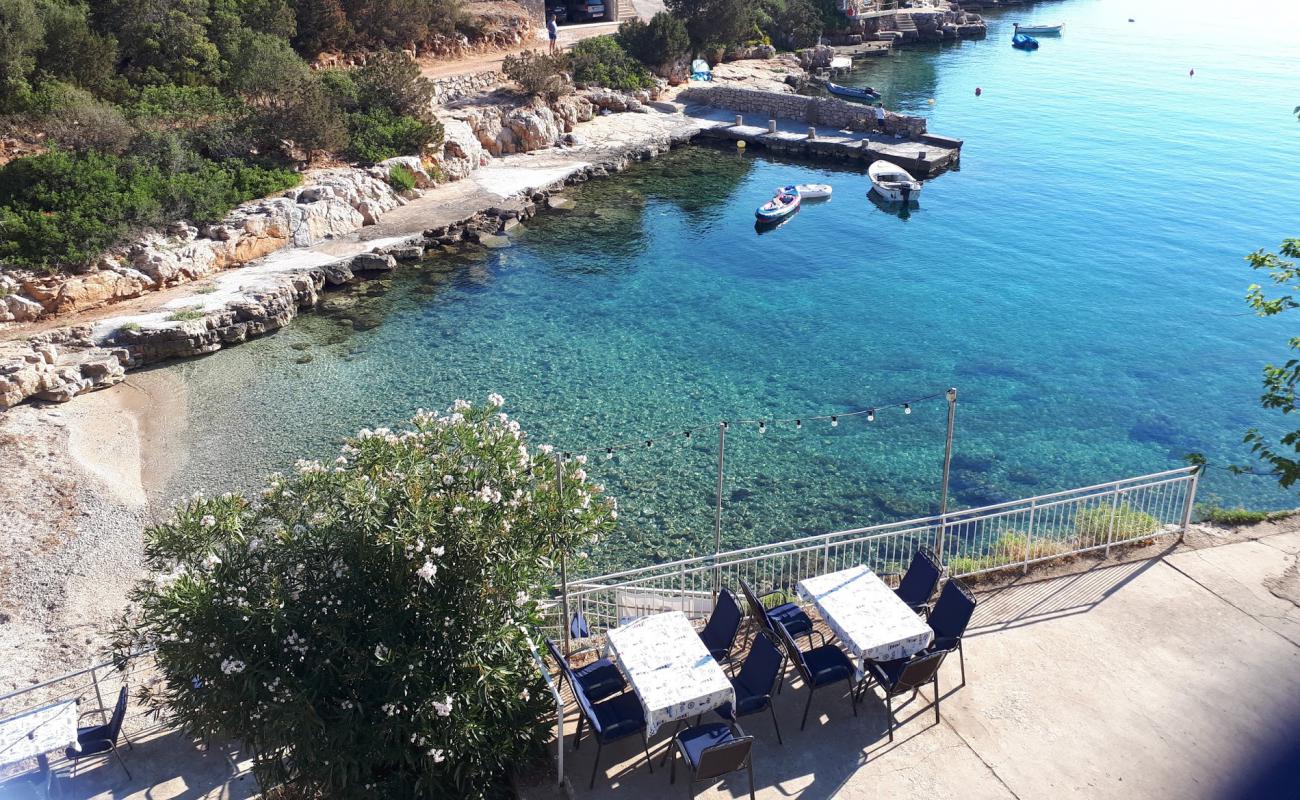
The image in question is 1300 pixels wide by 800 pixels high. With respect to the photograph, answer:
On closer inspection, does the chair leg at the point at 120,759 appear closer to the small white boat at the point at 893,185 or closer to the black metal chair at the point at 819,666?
the black metal chair at the point at 819,666

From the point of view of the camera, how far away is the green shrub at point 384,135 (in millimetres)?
35688

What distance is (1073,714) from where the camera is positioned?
927 centimetres

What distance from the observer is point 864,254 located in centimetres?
3481

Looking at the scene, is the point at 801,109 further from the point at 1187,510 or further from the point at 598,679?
the point at 598,679

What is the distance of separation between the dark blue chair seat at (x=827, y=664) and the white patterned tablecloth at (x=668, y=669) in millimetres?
1012

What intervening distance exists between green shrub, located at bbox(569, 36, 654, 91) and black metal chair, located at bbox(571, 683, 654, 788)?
4496cm

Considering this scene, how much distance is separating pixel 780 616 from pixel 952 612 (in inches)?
76.8

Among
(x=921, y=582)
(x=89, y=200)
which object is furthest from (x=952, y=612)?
(x=89, y=200)

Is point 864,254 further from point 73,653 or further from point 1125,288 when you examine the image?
point 73,653

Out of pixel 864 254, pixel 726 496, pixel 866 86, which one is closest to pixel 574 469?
pixel 726 496

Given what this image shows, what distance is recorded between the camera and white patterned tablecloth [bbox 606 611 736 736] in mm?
8539

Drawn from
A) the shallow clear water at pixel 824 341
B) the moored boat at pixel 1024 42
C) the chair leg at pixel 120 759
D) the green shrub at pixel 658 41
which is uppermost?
the green shrub at pixel 658 41

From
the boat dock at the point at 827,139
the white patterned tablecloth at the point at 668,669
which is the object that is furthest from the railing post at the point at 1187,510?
the boat dock at the point at 827,139

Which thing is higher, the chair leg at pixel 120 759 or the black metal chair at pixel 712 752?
the black metal chair at pixel 712 752
